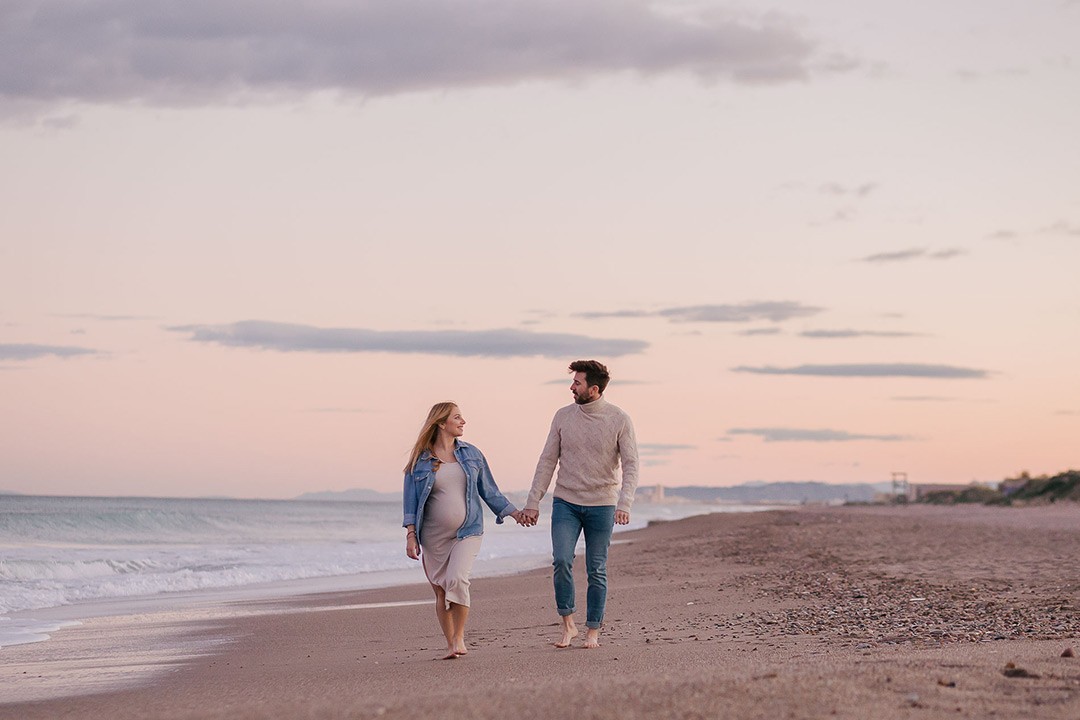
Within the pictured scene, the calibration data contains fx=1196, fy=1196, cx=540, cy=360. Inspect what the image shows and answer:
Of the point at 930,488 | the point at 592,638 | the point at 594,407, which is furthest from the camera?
the point at 930,488

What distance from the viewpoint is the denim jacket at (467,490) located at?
26.1 feet

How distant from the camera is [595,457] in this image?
829cm

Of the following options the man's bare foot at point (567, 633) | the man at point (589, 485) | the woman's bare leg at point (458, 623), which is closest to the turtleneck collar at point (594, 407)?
the man at point (589, 485)

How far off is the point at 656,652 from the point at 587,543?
96 cm

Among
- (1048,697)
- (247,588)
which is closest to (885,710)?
(1048,697)

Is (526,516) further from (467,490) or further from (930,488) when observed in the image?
(930,488)

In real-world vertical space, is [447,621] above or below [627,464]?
below

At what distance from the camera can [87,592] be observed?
1595 cm

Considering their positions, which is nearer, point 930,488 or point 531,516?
point 531,516

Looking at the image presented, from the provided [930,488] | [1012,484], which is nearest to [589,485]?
[1012,484]

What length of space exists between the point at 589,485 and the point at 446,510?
1013mm

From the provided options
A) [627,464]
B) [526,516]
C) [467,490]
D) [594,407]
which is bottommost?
[526,516]

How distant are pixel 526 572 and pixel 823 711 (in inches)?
582

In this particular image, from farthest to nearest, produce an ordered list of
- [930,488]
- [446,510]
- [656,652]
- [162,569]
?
[930,488]
[162,569]
[446,510]
[656,652]
